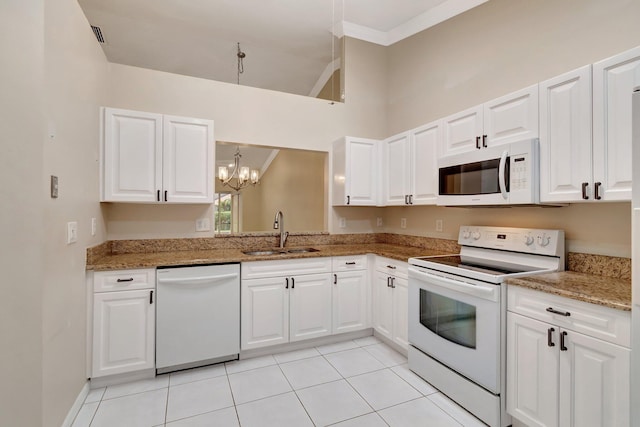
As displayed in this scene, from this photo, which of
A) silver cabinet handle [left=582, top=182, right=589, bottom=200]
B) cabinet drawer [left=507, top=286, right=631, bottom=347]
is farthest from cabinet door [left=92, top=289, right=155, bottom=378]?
silver cabinet handle [left=582, top=182, right=589, bottom=200]

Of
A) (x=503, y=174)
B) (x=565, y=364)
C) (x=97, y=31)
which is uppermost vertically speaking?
(x=97, y=31)

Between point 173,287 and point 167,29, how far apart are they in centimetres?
273

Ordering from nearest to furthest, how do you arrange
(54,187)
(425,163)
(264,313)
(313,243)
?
(54,187)
(264,313)
(425,163)
(313,243)

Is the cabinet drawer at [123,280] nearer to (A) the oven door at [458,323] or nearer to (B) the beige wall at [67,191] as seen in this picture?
(B) the beige wall at [67,191]

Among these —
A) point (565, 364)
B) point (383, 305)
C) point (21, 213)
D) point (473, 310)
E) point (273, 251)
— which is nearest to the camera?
point (21, 213)

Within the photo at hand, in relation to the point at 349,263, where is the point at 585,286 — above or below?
above

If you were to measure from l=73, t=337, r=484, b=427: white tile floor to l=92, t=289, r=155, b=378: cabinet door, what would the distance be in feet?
0.54

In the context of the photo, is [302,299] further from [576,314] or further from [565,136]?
[565,136]

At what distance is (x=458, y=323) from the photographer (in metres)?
1.97

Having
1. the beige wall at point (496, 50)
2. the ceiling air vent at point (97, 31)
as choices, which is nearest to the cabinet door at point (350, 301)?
the beige wall at point (496, 50)

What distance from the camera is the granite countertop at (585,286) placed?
134 cm

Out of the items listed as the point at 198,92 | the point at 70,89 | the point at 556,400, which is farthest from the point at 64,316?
the point at 556,400

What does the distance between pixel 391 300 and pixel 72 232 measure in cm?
237

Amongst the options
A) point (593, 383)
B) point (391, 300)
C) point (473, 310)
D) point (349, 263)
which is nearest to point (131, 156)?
point (349, 263)
